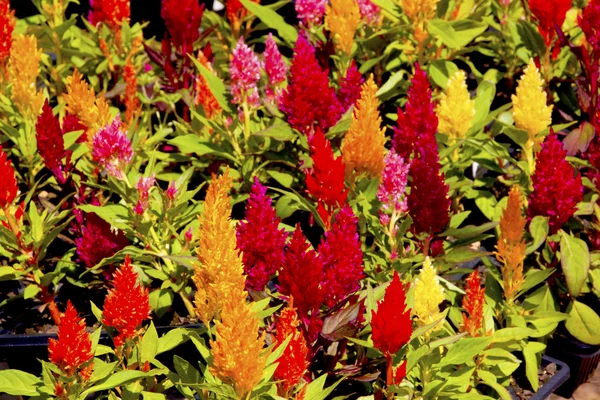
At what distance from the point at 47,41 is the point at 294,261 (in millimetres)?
2322

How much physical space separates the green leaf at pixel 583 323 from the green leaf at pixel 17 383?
1.95 meters

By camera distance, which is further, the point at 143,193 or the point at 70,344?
the point at 143,193

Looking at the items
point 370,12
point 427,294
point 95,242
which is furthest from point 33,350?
point 370,12

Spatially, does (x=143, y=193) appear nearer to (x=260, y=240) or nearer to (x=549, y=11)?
(x=260, y=240)

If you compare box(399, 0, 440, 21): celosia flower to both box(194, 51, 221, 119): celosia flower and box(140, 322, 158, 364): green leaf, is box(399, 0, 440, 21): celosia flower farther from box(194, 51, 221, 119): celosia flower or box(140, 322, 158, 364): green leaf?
box(140, 322, 158, 364): green leaf

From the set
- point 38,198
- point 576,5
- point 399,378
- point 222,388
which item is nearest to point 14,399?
point 38,198

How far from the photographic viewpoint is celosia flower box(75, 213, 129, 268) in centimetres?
287

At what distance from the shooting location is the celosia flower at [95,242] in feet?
9.40

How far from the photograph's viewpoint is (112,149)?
2750 millimetres

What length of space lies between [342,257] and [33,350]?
1.33m

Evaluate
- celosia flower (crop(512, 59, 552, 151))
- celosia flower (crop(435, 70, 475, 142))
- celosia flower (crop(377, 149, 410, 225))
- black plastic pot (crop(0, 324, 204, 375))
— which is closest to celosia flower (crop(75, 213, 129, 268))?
black plastic pot (crop(0, 324, 204, 375))

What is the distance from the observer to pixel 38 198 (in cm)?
336

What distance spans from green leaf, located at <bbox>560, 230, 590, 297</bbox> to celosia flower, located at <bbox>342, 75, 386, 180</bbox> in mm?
753

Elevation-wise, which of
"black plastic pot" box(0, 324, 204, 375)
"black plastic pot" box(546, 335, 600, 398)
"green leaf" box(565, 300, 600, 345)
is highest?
"black plastic pot" box(0, 324, 204, 375)
